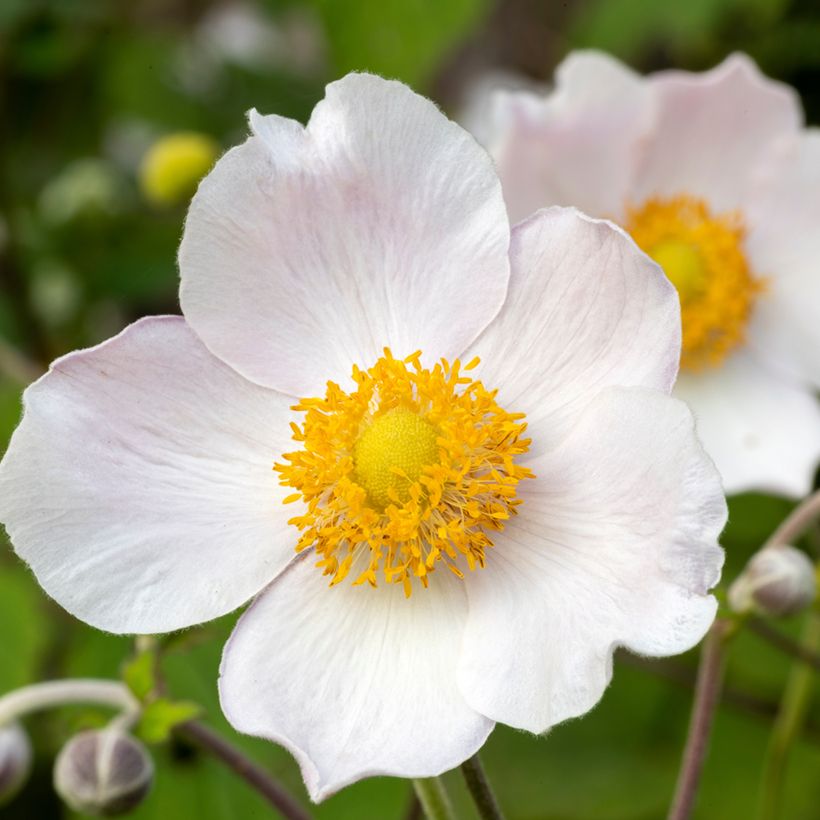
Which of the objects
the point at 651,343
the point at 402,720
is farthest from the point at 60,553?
the point at 651,343

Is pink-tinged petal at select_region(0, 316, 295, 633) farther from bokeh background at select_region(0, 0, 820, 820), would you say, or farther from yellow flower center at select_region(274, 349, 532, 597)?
bokeh background at select_region(0, 0, 820, 820)

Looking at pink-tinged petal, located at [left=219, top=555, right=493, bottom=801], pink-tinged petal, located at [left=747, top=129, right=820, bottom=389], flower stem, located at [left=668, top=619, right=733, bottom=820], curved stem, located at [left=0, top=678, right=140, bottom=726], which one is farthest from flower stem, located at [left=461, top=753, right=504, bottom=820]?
pink-tinged petal, located at [left=747, top=129, right=820, bottom=389]

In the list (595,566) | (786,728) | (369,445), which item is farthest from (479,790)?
(786,728)

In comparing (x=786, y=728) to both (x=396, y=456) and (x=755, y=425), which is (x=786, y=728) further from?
(x=396, y=456)

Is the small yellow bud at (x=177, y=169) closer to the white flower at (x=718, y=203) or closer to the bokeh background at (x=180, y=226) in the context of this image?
the bokeh background at (x=180, y=226)

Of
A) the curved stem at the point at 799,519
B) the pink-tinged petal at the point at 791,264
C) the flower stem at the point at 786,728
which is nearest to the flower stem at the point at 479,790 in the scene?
the curved stem at the point at 799,519
